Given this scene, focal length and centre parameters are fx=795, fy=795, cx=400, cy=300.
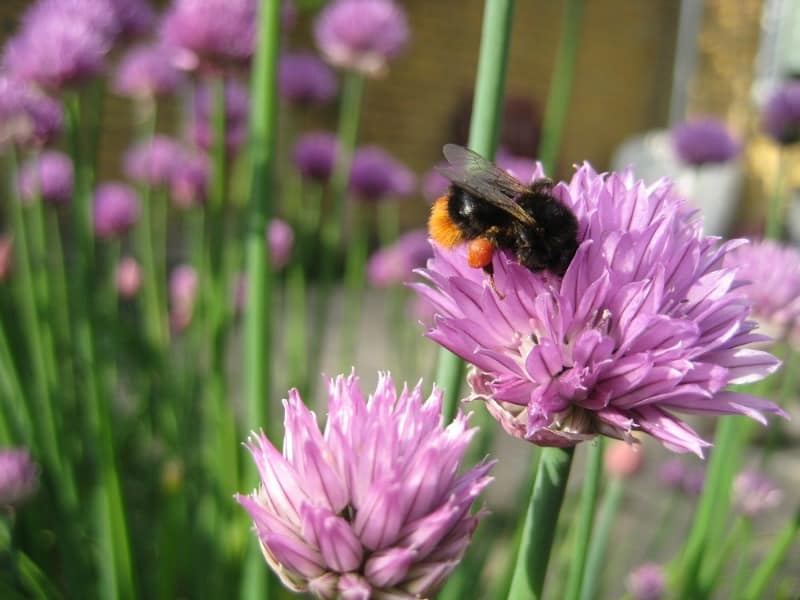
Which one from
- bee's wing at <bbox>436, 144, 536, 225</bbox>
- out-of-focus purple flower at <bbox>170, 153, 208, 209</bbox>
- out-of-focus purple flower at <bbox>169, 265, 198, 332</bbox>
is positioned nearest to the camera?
bee's wing at <bbox>436, 144, 536, 225</bbox>

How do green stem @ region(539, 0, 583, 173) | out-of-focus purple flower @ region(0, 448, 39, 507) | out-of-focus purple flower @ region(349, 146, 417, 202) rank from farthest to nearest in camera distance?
out-of-focus purple flower @ region(349, 146, 417, 202) → green stem @ region(539, 0, 583, 173) → out-of-focus purple flower @ region(0, 448, 39, 507)

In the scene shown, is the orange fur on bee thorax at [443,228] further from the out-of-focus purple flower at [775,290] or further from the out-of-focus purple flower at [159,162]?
the out-of-focus purple flower at [159,162]

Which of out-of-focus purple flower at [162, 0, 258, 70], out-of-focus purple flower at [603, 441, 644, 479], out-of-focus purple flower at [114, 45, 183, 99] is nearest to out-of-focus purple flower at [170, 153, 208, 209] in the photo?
out-of-focus purple flower at [114, 45, 183, 99]

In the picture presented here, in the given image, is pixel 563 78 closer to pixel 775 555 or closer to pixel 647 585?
pixel 775 555

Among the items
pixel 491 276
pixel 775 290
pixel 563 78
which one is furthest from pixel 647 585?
pixel 491 276

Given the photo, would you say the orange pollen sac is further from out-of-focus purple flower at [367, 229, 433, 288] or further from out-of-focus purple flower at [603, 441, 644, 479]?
out-of-focus purple flower at [367, 229, 433, 288]

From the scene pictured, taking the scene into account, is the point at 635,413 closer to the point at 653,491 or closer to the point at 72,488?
the point at 72,488

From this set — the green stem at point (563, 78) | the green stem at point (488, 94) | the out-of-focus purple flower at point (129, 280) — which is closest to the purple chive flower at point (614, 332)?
the green stem at point (488, 94)
